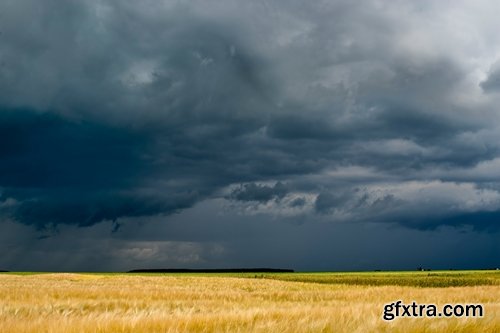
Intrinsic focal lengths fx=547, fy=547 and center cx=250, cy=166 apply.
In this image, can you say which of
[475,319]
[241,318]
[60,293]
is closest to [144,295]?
[60,293]

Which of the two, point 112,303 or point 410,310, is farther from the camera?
point 112,303

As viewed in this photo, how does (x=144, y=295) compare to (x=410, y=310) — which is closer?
(x=410, y=310)

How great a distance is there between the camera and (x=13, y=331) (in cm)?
649

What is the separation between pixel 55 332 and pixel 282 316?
3745mm

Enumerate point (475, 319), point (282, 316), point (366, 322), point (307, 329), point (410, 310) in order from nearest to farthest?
point (307, 329) → point (366, 322) → point (475, 319) → point (282, 316) → point (410, 310)

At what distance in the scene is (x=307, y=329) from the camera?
6633mm

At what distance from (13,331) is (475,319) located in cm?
617

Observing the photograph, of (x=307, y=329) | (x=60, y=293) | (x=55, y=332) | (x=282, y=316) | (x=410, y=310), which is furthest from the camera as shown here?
(x=60, y=293)

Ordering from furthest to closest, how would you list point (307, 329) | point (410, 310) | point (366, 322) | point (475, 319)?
point (410, 310), point (475, 319), point (366, 322), point (307, 329)

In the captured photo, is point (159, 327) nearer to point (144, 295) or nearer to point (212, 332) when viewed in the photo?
point (212, 332)

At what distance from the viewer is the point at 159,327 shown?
266 inches

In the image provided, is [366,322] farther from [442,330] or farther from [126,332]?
[126,332]

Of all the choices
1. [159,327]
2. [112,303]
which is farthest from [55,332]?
[112,303]

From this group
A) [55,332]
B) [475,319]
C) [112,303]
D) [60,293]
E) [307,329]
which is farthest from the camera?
[60,293]
